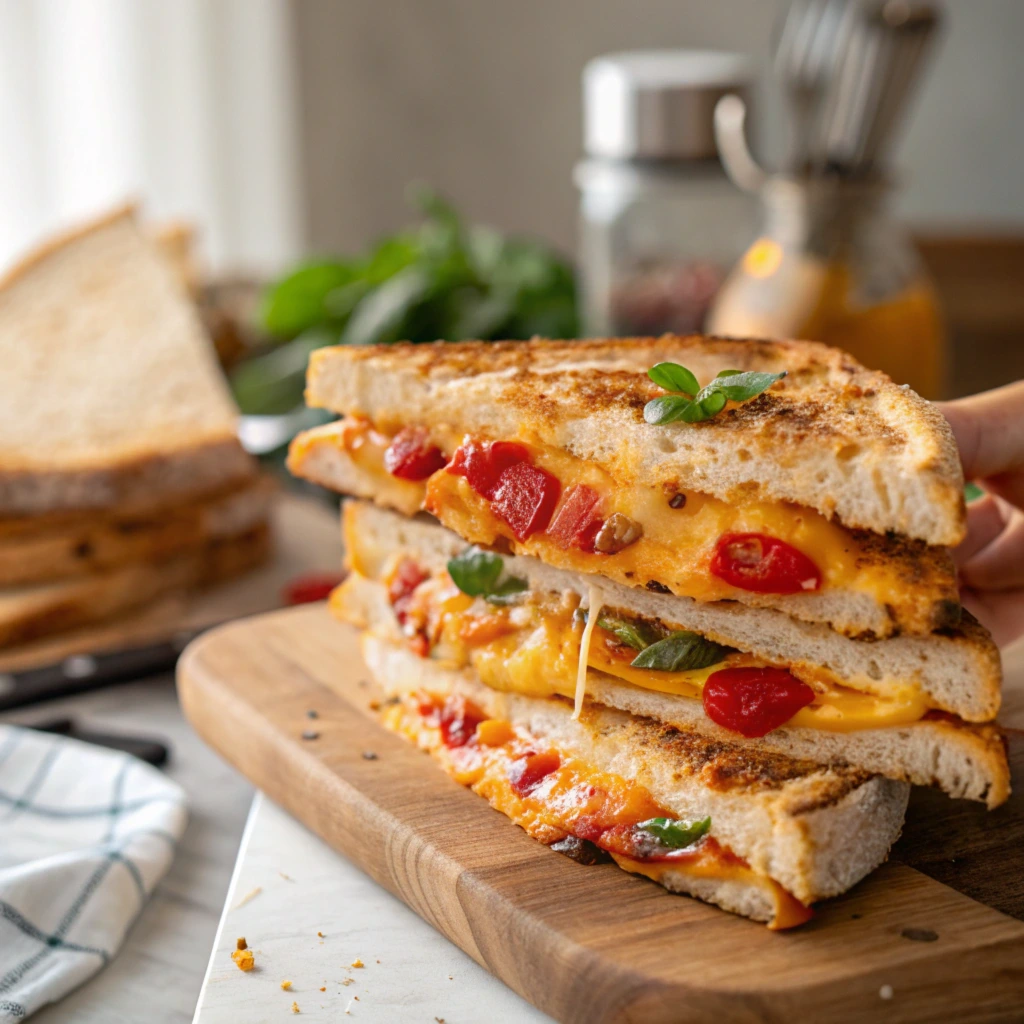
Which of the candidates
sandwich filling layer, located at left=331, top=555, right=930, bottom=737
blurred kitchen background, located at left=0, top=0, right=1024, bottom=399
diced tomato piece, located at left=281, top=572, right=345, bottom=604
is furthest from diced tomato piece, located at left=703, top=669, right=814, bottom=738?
blurred kitchen background, located at left=0, top=0, right=1024, bottom=399

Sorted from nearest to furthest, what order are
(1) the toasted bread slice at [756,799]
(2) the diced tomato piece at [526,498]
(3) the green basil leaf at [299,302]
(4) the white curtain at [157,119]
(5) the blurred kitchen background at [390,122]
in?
(1) the toasted bread slice at [756,799]
(2) the diced tomato piece at [526,498]
(3) the green basil leaf at [299,302]
(4) the white curtain at [157,119]
(5) the blurred kitchen background at [390,122]

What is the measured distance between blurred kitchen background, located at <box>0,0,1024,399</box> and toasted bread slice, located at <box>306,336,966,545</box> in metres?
4.41

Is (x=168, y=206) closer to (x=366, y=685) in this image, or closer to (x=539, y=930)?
(x=366, y=685)

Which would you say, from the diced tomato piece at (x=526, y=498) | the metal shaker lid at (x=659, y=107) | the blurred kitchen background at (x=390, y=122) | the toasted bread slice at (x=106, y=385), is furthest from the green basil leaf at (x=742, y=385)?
the blurred kitchen background at (x=390, y=122)

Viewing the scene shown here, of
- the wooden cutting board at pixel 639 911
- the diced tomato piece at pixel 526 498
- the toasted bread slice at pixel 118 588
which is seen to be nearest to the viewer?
the wooden cutting board at pixel 639 911

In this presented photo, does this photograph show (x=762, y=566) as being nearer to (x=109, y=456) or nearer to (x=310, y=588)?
(x=310, y=588)

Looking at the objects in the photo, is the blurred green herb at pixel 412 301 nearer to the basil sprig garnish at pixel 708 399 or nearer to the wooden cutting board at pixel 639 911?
the wooden cutting board at pixel 639 911

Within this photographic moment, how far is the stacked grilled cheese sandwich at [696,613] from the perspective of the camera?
6.20ft

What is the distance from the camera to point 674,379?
2125mm

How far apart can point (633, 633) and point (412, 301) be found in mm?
3070

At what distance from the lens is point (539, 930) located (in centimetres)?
182

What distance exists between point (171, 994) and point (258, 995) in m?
0.30

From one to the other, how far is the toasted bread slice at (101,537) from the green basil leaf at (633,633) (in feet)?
6.68

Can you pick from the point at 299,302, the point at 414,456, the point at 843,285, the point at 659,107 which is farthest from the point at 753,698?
the point at 299,302
